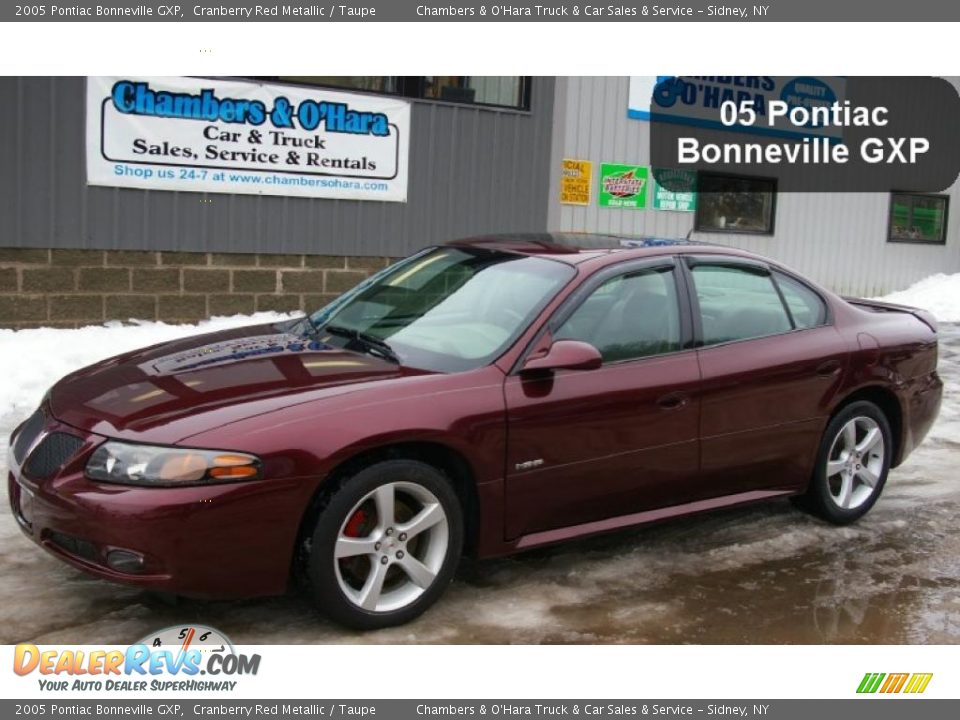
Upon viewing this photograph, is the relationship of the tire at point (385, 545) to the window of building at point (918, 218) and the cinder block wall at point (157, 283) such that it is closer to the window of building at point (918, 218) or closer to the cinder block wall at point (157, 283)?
the cinder block wall at point (157, 283)

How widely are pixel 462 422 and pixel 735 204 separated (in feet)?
35.4

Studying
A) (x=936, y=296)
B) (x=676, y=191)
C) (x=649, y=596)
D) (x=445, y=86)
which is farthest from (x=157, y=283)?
(x=936, y=296)

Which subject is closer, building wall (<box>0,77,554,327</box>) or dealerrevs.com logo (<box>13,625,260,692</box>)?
dealerrevs.com logo (<box>13,625,260,692</box>)

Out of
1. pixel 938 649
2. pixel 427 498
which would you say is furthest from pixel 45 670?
pixel 938 649

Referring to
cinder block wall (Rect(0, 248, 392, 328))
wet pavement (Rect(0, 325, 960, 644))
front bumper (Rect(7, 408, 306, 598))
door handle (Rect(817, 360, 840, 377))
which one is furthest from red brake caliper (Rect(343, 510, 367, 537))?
cinder block wall (Rect(0, 248, 392, 328))

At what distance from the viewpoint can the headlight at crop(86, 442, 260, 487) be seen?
359cm

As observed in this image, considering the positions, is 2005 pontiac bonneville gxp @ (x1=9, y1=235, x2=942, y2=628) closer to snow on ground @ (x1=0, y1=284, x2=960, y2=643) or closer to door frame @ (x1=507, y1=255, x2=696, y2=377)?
door frame @ (x1=507, y1=255, x2=696, y2=377)

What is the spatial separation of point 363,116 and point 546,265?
6.07 metres

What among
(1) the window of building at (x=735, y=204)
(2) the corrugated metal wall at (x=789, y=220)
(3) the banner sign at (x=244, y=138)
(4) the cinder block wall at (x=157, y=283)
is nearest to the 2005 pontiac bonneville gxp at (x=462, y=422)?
(4) the cinder block wall at (x=157, y=283)

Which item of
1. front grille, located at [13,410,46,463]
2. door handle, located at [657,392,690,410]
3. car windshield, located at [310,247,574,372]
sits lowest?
front grille, located at [13,410,46,463]

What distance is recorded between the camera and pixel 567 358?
13.9 feet

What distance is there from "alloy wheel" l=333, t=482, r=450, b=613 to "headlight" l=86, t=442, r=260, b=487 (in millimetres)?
459

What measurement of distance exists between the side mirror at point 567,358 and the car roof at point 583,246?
65cm

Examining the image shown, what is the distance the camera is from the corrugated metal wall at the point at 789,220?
12000 millimetres
